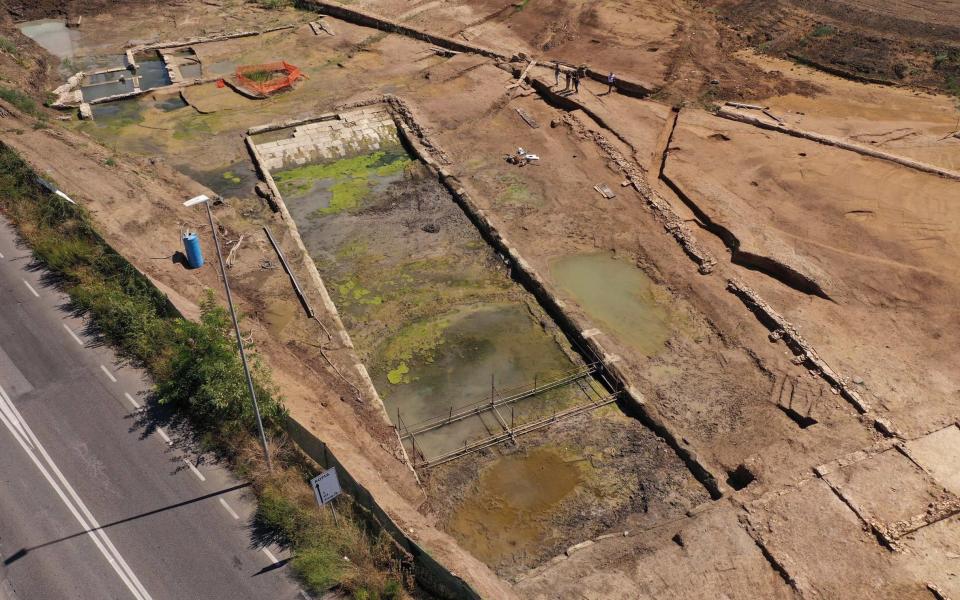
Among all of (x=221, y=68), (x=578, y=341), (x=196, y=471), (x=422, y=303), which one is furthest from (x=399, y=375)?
(x=221, y=68)

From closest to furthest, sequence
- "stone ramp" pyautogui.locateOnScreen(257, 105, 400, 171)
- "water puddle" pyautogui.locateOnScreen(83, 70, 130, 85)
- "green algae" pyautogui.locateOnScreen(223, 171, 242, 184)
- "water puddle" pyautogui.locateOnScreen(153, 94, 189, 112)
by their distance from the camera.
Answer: "green algae" pyautogui.locateOnScreen(223, 171, 242, 184) → "stone ramp" pyautogui.locateOnScreen(257, 105, 400, 171) → "water puddle" pyautogui.locateOnScreen(153, 94, 189, 112) → "water puddle" pyautogui.locateOnScreen(83, 70, 130, 85)

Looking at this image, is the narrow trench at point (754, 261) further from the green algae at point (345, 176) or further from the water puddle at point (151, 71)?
the water puddle at point (151, 71)

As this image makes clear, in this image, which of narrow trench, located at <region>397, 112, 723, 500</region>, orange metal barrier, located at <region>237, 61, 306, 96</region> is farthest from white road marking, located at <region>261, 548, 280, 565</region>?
orange metal barrier, located at <region>237, 61, 306, 96</region>

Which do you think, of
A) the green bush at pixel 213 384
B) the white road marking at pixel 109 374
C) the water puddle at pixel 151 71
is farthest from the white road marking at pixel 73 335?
the water puddle at pixel 151 71

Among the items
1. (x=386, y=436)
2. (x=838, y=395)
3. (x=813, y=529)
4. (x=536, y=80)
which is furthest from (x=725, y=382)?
(x=536, y=80)

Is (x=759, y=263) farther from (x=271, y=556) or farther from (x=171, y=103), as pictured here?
(x=171, y=103)

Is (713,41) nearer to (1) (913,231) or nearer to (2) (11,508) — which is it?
(1) (913,231)

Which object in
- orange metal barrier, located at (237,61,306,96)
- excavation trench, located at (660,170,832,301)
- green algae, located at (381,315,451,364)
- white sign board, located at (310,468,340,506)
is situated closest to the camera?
white sign board, located at (310,468,340,506)

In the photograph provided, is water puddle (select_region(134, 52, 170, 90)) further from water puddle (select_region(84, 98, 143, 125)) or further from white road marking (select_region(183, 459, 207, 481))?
white road marking (select_region(183, 459, 207, 481))
